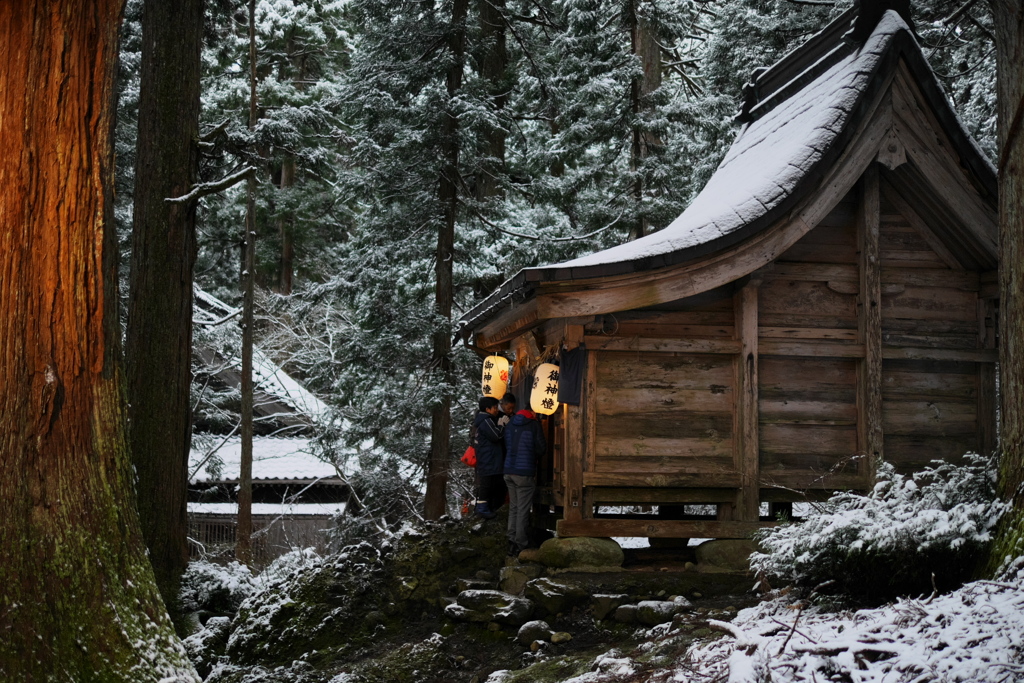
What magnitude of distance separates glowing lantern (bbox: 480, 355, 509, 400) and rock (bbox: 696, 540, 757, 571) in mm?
4363

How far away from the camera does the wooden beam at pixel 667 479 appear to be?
9914 mm

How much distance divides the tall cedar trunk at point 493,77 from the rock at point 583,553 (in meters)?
9.16

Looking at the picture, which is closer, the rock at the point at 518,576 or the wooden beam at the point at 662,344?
the rock at the point at 518,576

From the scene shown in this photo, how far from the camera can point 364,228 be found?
1781cm

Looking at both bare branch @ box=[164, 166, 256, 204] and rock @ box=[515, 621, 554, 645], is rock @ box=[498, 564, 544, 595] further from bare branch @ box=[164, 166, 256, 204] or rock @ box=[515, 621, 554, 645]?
bare branch @ box=[164, 166, 256, 204]

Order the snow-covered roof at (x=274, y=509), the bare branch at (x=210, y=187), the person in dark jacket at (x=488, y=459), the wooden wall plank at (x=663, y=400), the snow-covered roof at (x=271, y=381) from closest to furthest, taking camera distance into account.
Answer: the bare branch at (x=210, y=187), the wooden wall plank at (x=663, y=400), the person in dark jacket at (x=488, y=459), the snow-covered roof at (x=274, y=509), the snow-covered roof at (x=271, y=381)

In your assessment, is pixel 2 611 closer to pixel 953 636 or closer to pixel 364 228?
pixel 953 636

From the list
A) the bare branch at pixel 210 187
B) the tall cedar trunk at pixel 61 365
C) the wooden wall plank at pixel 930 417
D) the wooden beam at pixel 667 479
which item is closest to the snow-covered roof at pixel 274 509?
the bare branch at pixel 210 187

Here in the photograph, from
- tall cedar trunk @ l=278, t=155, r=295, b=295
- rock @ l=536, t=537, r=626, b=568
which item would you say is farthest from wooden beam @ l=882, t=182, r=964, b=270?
tall cedar trunk @ l=278, t=155, r=295, b=295

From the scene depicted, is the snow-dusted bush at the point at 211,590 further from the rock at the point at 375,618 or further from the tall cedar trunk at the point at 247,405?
the tall cedar trunk at the point at 247,405

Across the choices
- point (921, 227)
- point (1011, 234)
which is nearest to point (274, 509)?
point (921, 227)

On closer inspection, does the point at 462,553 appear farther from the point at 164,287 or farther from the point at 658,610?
the point at 164,287

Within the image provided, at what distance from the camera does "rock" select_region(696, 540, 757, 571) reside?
31.4 feet

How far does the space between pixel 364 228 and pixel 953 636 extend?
1455cm
